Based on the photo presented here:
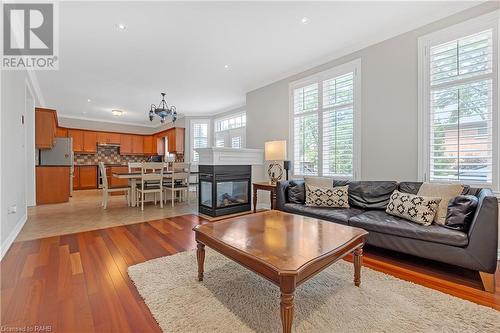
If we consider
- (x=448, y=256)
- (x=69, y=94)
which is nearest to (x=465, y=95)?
(x=448, y=256)

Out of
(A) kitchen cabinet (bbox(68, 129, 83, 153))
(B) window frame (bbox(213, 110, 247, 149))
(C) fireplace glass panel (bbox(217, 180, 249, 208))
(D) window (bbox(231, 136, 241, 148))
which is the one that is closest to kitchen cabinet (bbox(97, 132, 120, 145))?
(A) kitchen cabinet (bbox(68, 129, 83, 153))

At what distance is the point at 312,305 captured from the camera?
1.63 m

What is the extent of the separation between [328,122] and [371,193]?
142 centimetres

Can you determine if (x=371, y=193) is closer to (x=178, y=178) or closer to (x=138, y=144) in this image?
(x=178, y=178)

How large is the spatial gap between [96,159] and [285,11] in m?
9.01

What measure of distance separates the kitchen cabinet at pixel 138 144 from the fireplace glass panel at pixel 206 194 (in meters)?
6.23

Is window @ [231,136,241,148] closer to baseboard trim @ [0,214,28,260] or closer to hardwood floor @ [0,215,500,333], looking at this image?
hardwood floor @ [0,215,500,333]

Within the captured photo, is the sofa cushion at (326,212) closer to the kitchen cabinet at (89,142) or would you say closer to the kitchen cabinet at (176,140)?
the kitchen cabinet at (176,140)

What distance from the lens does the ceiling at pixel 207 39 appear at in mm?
2615

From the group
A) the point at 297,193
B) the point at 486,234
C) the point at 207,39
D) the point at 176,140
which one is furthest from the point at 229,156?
the point at 176,140

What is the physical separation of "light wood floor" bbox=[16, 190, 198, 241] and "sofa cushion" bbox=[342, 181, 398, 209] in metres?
3.04

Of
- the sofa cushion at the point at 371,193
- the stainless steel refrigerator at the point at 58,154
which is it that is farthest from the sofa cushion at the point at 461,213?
the stainless steel refrigerator at the point at 58,154

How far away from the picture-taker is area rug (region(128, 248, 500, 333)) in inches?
Answer: 56.0

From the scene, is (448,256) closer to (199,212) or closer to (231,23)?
(231,23)
